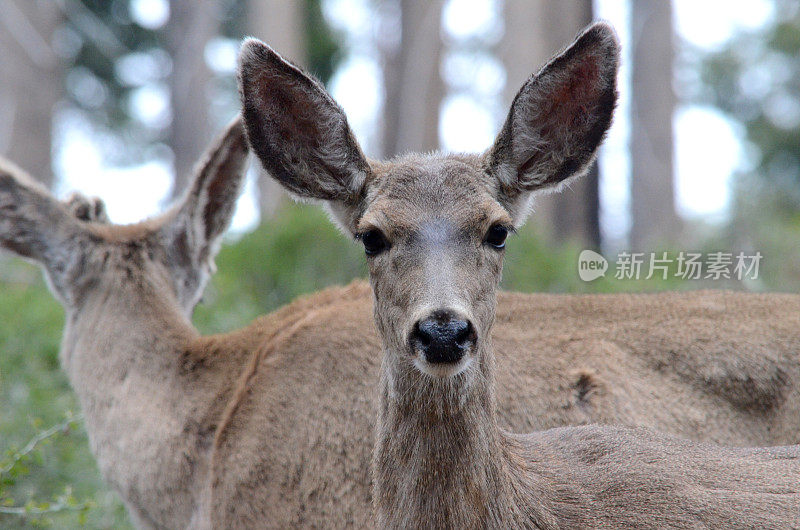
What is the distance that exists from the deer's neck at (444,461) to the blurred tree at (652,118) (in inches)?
514

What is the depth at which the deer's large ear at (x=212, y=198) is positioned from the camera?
5547mm

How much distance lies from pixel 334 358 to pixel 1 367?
4242mm

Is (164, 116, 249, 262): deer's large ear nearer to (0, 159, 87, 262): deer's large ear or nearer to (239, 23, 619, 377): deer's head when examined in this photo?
(0, 159, 87, 262): deer's large ear

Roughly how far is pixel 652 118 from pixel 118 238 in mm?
12485

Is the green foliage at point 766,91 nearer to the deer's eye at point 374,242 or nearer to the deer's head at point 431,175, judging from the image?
the deer's head at point 431,175

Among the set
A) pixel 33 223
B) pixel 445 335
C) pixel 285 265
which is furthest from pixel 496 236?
pixel 285 265

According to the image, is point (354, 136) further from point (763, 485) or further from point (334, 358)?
point (763, 485)

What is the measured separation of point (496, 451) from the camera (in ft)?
11.2

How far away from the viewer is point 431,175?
355 centimetres

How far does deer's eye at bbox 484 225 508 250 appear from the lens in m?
3.45

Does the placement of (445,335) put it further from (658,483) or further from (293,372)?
(293,372)

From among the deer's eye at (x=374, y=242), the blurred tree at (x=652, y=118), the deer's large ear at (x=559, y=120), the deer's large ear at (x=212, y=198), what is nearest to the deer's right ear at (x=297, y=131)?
the deer's eye at (x=374, y=242)

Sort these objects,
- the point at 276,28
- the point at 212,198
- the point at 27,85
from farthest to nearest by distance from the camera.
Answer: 1. the point at 276,28
2. the point at 27,85
3. the point at 212,198

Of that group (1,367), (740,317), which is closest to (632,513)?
(740,317)
